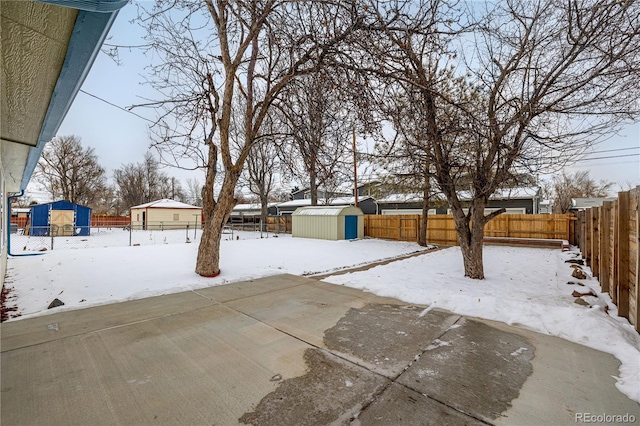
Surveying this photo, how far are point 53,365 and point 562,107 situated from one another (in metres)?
8.08

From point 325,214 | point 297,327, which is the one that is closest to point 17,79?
point 297,327

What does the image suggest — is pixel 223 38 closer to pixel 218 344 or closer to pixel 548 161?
pixel 218 344

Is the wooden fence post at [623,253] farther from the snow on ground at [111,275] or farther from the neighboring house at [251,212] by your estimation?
the neighboring house at [251,212]

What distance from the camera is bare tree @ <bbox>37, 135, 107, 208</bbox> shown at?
27.1 meters

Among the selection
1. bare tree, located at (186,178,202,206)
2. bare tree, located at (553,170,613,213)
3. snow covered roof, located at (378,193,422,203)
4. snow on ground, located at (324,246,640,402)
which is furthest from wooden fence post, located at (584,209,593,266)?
bare tree, located at (186,178,202,206)

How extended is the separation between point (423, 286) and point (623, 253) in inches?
115

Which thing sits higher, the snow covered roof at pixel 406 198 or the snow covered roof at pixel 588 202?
the snow covered roof at pixel 406 198

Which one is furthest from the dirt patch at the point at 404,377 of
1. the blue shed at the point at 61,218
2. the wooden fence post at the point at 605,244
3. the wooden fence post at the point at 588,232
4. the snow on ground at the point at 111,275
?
the blue shed at the point at 61,218

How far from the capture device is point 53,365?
2555 millimetres

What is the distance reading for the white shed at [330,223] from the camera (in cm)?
1612

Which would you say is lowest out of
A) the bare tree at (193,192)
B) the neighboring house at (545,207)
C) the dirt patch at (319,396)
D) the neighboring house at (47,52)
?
the dirt patch at (319,396)

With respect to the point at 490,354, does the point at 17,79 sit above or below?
above

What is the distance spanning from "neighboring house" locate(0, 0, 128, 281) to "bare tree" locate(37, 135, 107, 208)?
106 ft

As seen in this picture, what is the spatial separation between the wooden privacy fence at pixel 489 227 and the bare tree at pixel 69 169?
30.0m
